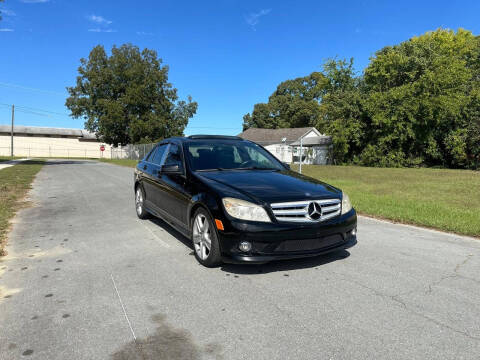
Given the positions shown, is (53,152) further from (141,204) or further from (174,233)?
(174,233)

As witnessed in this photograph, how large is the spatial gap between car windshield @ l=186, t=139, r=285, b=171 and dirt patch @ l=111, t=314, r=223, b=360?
2.59 m

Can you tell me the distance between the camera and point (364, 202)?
9117mm

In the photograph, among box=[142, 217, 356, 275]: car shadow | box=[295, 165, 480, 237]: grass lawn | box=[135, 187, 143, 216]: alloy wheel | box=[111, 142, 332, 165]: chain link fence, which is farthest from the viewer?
box=[111, 142, 332, 165]: chain link fence

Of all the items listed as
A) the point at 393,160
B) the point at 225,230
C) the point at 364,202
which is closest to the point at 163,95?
the point at 393,160

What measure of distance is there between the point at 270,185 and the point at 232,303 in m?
1.58

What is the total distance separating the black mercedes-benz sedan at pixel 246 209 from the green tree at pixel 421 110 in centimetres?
2612

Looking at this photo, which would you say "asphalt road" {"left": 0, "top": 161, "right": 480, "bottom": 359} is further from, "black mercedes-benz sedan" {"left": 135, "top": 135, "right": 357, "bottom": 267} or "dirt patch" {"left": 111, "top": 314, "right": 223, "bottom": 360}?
"black mercedes-benz sedan" {"left": 135, "top": 135, "right": 357, "bottom": 267}

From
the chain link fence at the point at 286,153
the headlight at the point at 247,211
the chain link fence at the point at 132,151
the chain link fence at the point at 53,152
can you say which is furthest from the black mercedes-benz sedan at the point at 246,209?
the chain link fence at the point at 53,152

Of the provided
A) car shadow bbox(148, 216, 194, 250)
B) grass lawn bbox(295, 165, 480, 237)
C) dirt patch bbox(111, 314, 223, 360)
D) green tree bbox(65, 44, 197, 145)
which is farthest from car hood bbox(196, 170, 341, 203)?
green tree bbox(65, 44, 197, 145)

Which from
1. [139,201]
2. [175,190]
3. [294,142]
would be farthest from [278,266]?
[294,142]

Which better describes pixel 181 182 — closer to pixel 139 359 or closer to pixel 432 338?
pixel 139 359

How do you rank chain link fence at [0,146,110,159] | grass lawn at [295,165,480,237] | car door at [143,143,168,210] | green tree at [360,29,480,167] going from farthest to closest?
chain link fence at [0,146,110,159]
green tree at [360,29,480,167]
grass lawn at [295,165,480,237]
car door at [143,143,168,210]

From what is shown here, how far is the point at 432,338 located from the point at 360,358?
0.70 m

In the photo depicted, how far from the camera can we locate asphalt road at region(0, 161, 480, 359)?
2.44 meters
